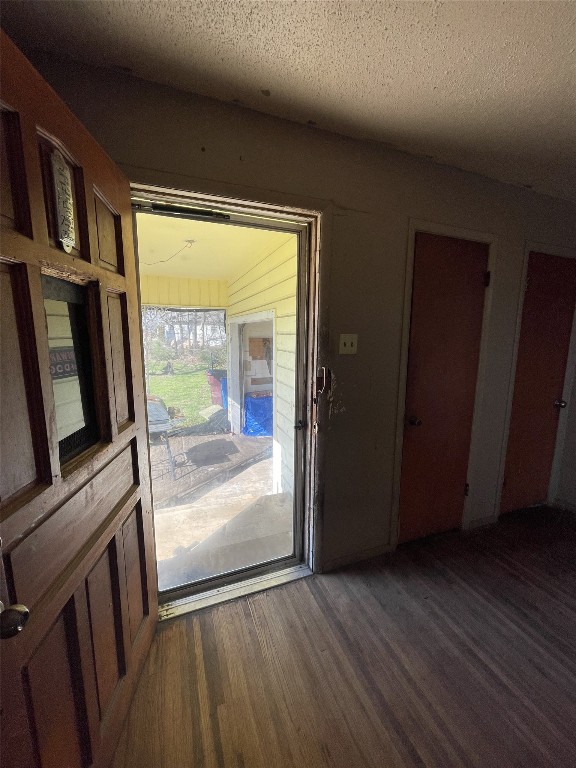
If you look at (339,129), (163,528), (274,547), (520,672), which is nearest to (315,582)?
(274,547)

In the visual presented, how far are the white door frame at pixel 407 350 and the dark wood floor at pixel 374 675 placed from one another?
0.42m

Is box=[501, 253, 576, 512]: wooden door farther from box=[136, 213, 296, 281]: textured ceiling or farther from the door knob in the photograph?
the door knob

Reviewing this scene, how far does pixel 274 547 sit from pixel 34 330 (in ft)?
6.91

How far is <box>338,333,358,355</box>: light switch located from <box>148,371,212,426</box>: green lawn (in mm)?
3030

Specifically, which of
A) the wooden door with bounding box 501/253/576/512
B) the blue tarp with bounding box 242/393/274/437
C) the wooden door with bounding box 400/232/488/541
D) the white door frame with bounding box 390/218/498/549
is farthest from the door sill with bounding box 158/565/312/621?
the blue tarp with bounding box 242/393/274/437

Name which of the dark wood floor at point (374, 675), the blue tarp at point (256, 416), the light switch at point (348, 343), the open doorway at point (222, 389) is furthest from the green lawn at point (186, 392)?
the dark wood floor at point (374, 675)

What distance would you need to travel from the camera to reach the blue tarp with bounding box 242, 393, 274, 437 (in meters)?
4.59

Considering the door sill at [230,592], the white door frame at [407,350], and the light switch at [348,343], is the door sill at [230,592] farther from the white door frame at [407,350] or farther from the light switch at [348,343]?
the light switch at [348,343]

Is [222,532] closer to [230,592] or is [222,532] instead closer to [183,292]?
[230,592]

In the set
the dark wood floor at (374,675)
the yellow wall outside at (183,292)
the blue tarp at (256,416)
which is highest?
the yellow wall outside at (183,292)

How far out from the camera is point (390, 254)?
1.74 m

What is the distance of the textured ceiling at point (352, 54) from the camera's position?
926mm

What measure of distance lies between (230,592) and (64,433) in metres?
1.39

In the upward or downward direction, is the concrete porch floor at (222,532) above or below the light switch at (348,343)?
below
